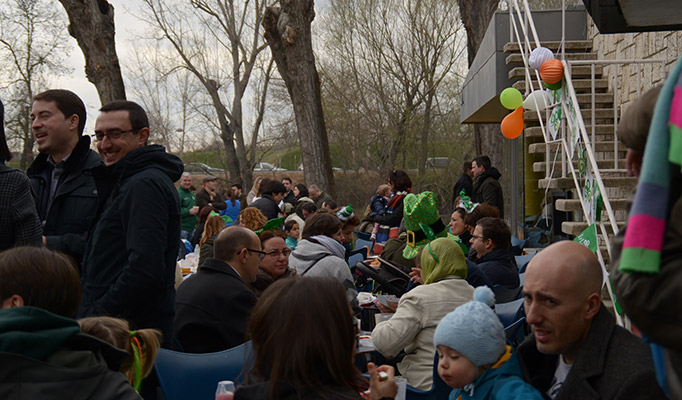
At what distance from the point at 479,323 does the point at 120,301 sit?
5.31ft

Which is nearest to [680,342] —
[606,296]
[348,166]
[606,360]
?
[606,360]

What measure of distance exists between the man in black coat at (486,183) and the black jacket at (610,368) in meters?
7.42

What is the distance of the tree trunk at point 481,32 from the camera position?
15.4 meters

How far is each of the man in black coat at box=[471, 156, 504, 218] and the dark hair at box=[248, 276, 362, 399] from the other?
7.74 metres

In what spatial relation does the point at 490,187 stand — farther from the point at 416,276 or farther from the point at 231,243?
the point at 231,243

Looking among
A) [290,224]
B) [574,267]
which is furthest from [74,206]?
[290,224]

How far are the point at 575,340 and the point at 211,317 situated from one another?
217 centimetres

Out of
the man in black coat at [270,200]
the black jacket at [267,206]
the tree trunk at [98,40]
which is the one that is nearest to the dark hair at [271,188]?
the man in black coat at [270,200]

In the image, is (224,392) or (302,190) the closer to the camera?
(224,392)

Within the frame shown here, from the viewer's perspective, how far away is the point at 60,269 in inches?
84.5

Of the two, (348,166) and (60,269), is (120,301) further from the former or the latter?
(348,166)

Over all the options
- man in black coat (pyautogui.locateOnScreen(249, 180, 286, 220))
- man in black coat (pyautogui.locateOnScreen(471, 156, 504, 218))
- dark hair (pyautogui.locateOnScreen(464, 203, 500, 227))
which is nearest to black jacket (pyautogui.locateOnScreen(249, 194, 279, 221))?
man in black coat (pyautogui.locateOnScreen(249, 180, 286, 220))

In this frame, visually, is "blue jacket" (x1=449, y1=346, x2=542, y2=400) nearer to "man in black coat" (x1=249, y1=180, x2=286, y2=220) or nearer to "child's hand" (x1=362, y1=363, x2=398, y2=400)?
"child's hand" (x1=362, y1=363, x2=398, y2=400)

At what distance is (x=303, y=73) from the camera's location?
13.8m
